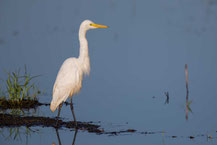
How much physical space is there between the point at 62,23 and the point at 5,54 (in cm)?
400

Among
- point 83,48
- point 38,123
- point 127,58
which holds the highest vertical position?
point 83,48

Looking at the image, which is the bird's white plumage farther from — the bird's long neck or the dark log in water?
the dark log in water

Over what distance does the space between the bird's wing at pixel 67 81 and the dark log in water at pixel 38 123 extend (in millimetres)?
388

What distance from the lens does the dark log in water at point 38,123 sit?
7.32 meters

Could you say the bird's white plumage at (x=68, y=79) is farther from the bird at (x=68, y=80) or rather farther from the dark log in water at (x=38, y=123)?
the dark log in water at (x=38, y=123)

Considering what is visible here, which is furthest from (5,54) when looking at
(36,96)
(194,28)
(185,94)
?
(194,28)

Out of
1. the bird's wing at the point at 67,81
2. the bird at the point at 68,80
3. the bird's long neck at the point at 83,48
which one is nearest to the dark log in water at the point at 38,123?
the bird at the point at 68,80

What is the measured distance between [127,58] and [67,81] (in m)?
4.77

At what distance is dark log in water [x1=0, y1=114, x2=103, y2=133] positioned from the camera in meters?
7.32

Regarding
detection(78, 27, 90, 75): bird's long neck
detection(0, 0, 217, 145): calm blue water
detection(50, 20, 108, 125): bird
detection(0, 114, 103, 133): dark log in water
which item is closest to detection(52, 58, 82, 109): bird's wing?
detection(50, 20, 108, 125): bird

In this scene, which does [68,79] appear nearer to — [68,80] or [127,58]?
[68,80]

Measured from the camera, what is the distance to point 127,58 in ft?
40.2

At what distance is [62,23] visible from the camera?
16141mm

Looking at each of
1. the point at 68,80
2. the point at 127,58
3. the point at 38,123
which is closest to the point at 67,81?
the point at 68,80
